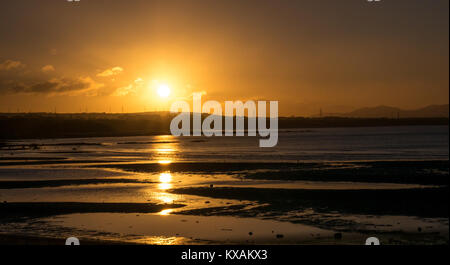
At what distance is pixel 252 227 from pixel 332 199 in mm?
7737

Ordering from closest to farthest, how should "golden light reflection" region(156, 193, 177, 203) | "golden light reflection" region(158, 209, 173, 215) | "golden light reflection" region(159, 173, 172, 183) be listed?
"golden light reflection" region(158, 209, 173, 215)
"golden light reflection" region(156, 193, 177, 203)
"golden light reflection" region(159, 173, 172, 183)

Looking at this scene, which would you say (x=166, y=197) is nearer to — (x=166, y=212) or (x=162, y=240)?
(x=166, y=212)

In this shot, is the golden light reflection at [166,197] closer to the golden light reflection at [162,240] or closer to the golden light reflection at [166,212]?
the golden light reflection at [166,212]

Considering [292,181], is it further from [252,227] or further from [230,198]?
[252,227]

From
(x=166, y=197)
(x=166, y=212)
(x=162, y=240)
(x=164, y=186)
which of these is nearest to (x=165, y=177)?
(x=164, y=186)

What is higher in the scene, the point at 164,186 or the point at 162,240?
the point at 164,186

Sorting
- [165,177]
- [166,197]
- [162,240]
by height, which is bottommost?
[162,240]

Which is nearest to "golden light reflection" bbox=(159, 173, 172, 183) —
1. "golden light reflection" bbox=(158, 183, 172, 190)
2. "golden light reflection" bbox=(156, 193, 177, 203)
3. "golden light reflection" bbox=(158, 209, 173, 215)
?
"golden light reflection" bbox=(158, 183, 172, 190)

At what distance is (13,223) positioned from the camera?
789 inches

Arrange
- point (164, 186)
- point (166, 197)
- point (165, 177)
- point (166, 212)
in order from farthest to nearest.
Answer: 1. point (165, 177)
2. point (164, 186)
3. point (166, 197)
4. point (166, 212)

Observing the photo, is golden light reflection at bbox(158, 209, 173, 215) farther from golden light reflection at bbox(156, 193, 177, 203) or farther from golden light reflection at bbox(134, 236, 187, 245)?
golden light reflection at bbox(134, 236, 187, 245)

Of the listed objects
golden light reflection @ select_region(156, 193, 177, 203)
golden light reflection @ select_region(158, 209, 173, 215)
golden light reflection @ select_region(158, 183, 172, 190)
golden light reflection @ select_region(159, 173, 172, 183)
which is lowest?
golden light reflection @ select_region(158, 209, 173, 215)

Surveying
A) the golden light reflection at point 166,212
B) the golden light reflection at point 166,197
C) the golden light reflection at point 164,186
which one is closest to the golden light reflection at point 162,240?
the golden light reflection at point 166,212
